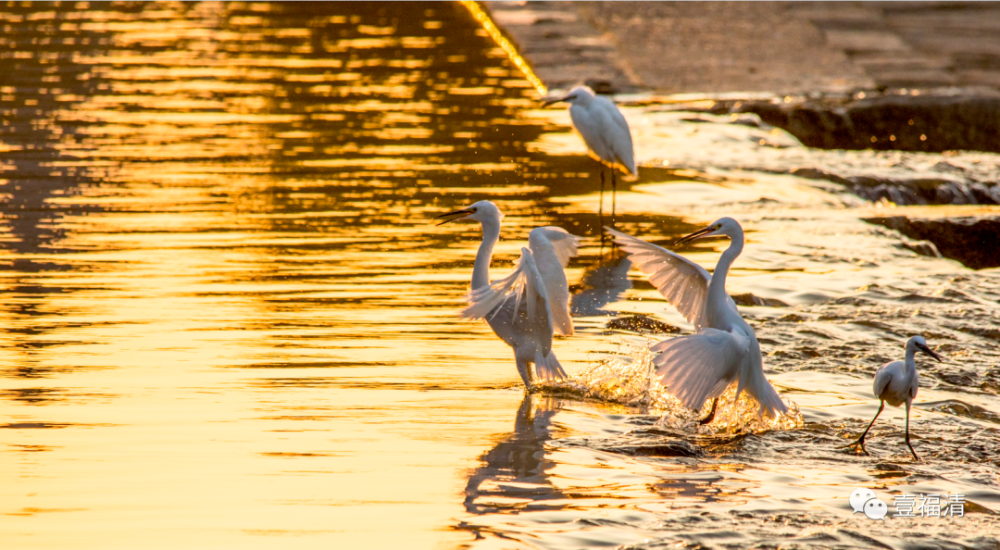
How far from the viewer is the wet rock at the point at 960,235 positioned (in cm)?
985

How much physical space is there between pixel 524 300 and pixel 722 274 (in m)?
1.01

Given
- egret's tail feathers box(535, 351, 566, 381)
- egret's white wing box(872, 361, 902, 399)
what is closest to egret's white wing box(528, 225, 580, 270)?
egret's tail feathers box(535, 351, 566, 381)

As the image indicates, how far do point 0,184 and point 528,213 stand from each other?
14.7ft

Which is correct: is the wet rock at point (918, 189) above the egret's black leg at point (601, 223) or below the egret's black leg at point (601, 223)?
above

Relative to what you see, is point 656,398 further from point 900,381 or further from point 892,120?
point 892,120

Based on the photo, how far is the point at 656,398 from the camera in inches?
240

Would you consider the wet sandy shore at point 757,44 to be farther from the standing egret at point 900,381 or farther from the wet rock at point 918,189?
the standing egret at point 900,381

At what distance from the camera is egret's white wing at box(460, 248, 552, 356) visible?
5.54 m

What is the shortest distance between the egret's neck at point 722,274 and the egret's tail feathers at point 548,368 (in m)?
0.84

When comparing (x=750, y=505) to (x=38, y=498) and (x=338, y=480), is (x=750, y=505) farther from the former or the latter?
(x=38, y=498)

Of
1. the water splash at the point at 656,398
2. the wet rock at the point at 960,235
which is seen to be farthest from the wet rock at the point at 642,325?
the wet rock at the point at 960,235

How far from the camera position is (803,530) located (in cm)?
443

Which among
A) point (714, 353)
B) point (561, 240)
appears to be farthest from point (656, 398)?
point (561, 240)

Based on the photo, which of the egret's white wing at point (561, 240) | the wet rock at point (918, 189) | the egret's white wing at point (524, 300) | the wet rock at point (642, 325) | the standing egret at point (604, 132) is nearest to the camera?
the egret's white wing at point (524, 300)
